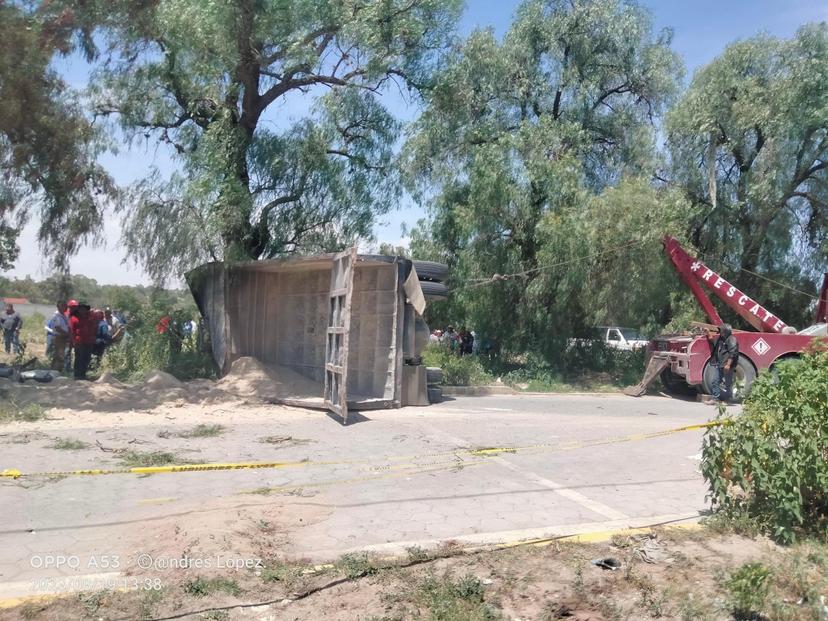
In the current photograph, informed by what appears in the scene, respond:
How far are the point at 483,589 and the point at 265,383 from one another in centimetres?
1011

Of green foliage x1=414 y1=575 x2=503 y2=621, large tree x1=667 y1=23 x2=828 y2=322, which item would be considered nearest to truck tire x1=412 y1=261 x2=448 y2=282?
large tree x1=667 y1=23 x2=828 y2=322

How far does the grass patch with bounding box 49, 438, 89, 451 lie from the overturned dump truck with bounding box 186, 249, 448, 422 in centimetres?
388

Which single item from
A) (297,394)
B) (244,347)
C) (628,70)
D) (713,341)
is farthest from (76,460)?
(628,70)

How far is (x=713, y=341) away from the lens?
16.8m

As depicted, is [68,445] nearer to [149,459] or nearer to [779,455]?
[149,459]

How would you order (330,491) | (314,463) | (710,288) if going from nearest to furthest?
(330,491) < (314,463) < (710,288)

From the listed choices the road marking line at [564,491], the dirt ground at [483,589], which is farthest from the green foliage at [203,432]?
the dirt ground at [483,589]

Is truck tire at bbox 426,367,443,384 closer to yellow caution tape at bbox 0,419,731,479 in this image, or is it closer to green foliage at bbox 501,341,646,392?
green foliage at bbox 501,341,646,392

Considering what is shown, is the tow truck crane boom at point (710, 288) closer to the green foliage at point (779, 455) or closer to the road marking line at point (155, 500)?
the green foliage at point (779, 455)

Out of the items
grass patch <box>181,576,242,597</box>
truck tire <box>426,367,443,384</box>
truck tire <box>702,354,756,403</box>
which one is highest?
truck tire <box>702,354,756,403</box>

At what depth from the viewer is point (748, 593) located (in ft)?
14.6

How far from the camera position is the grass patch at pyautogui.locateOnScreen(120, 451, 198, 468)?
8.30 metres

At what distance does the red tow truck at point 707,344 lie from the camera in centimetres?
1684

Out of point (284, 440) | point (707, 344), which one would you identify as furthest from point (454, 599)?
point (707, 344)
